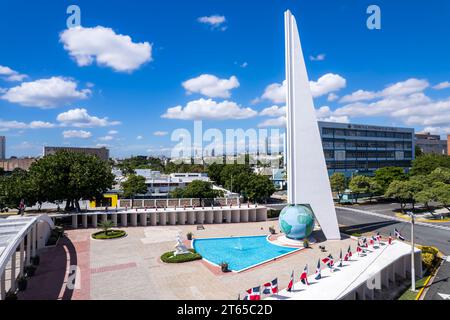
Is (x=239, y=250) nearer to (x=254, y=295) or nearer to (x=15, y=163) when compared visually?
(x=254, y=295)

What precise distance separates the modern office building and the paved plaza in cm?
5111

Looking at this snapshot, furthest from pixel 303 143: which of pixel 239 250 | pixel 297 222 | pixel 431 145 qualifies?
pixel 431 145

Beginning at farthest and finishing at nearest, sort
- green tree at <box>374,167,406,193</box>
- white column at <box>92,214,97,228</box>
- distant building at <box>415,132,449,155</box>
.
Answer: distant building at <box>415,132,449,155</box>, green tree at <box>374,167,406,193</box>, white column at <box>92,214,97,228</box>

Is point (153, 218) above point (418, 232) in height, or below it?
above

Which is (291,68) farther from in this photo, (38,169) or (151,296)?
(38,169)

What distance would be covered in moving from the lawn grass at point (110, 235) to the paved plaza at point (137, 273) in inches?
48.0

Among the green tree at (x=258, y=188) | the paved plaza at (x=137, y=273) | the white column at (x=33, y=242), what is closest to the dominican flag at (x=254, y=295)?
the paved plaza at (x=137, y=273)

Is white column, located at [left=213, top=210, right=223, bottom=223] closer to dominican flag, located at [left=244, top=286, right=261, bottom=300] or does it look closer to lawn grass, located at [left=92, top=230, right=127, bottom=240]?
lawn grass, located at [left=92, top=230, right=127, bottom=240]

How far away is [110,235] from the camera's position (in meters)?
39.5

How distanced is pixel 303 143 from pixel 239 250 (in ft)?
49.3

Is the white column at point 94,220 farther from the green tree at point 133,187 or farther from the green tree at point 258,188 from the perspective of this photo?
the green tree at point 258,188

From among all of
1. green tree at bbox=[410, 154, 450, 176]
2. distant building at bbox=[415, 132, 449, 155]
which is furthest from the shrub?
distant building at bbox=[415, 132, 449, 155]

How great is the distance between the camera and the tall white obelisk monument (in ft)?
123

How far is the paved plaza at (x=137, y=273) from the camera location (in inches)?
888
